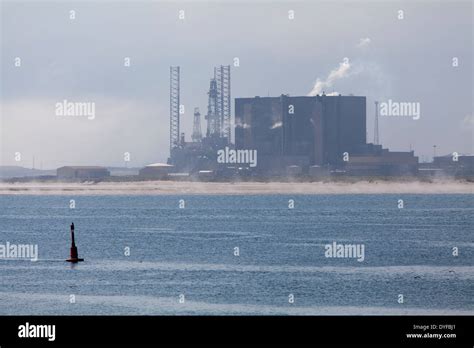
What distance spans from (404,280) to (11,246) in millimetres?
33666

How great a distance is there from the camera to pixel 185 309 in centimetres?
4866

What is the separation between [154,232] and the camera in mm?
104625

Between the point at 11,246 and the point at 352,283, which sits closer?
the point at 352,283
